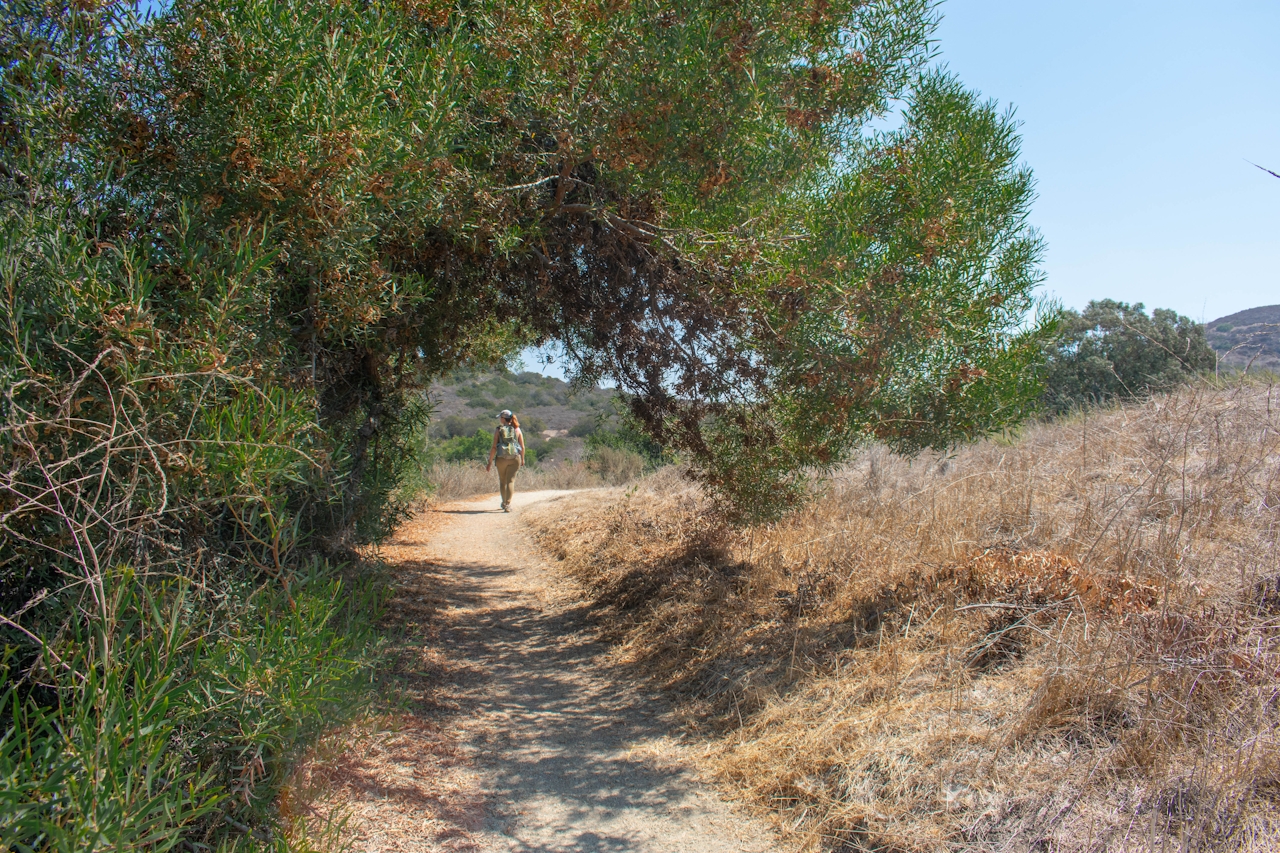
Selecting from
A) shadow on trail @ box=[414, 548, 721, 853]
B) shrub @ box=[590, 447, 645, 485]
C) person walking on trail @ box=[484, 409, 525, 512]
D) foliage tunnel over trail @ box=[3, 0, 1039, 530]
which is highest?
foliage tunnel over trail @ box=[3, 0, 1039, 530]

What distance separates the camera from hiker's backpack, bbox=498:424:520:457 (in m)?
15.0

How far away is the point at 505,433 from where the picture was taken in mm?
15141

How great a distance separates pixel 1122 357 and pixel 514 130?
702 inches

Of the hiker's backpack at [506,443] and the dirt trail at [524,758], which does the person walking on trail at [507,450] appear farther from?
the dirt trail at [524,758]

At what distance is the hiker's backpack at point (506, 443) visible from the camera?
15.0m

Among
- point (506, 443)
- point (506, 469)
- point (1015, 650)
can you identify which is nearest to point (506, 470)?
point (506, 469)

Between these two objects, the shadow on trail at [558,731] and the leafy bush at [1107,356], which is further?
the leafy bush at [1107,356]

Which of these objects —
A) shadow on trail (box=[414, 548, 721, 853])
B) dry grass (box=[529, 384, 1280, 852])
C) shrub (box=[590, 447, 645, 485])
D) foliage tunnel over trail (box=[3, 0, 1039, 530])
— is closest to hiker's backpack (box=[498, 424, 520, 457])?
shrub (box=[590, 447, 645, 485])

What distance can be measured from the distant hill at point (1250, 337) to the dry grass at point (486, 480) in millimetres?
13581

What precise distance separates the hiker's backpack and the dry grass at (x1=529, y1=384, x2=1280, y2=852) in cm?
837

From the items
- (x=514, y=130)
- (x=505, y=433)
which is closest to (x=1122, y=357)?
(x=505, y=433)

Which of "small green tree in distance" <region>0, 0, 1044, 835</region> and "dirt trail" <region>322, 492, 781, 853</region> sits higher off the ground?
"small green tree in distance" <region>0, 0, 1044, 835</region>

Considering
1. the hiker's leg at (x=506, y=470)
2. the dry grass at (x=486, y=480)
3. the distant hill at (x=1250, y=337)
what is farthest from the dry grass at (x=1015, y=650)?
the dry grass at (x=486, y=480)

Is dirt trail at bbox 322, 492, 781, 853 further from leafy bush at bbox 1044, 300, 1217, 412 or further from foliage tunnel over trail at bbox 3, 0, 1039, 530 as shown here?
leafy bush at bbox 1044, 300, 1217, 412
